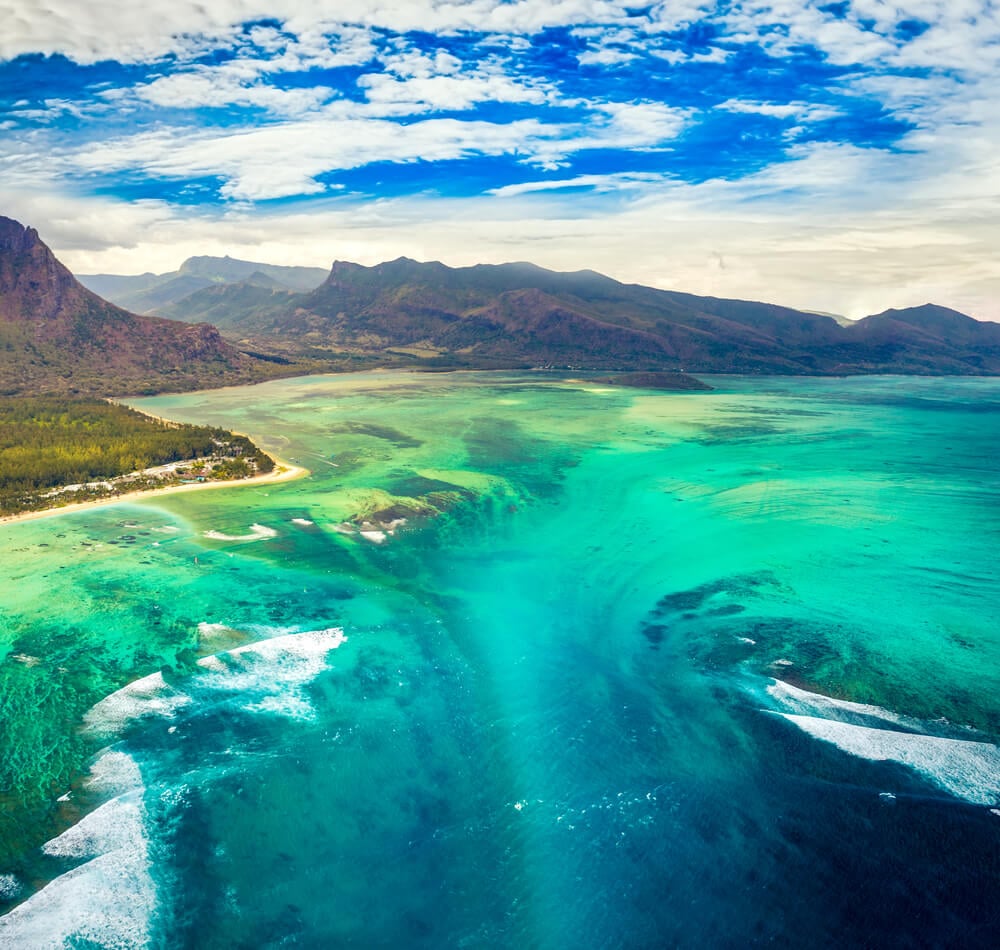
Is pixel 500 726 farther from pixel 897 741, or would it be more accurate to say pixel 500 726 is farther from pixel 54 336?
pixel 54 336

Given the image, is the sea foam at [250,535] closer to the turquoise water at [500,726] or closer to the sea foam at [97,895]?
the turquoise water at [500,726]

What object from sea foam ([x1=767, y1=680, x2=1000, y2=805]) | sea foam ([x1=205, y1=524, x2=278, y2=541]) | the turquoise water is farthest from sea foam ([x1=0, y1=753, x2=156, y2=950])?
sea foam ([x1=205, y1=524, x2=278, y2=541])

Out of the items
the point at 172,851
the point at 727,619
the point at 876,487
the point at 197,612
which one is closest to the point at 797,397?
the point at 876,487

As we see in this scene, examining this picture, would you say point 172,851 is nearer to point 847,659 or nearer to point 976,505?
point 847,659

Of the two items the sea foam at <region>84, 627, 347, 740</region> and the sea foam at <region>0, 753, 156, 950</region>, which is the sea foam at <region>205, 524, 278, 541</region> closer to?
the sea foam at <region>84, 627, 347, 740</region>

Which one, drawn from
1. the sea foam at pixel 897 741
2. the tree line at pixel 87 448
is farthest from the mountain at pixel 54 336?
the sea foam at pixel 897 741

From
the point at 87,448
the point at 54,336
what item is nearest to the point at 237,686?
the point at 87,448

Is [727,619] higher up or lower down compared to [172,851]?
higher up
